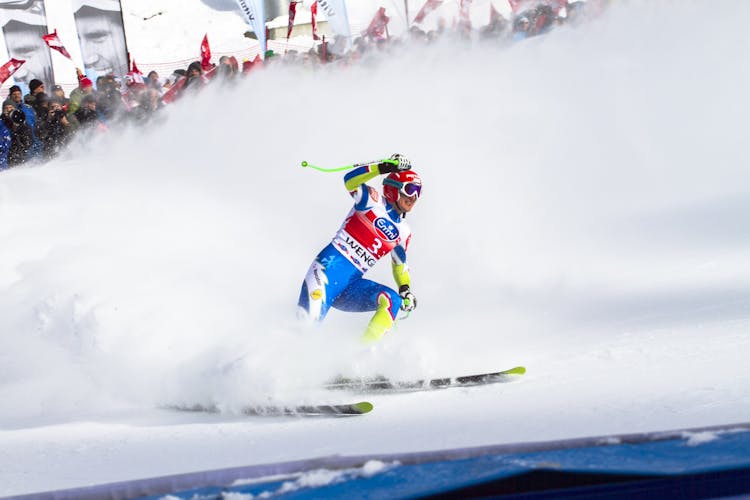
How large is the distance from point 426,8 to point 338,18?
4.11 ft

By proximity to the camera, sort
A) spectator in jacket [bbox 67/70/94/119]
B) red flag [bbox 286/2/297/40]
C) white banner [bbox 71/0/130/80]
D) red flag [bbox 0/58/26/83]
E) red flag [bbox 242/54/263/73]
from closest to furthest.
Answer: spectator in jacket [bbox 67/70/94/119] → red flag [bbox 0/58/26/83] → red flag [bbox 242/54/263/73] → red flag [bbox 286/2/297/40] → white banner [bbox 71/0/130/80]

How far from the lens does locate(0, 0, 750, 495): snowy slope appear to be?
4.29m

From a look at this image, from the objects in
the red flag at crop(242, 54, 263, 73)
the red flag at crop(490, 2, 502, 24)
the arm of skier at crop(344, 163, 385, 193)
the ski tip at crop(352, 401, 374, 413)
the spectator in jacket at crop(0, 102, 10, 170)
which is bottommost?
the ski tip at crop(352, 401, 374, 413)

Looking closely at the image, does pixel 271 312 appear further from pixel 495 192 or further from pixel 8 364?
pixel 495 192

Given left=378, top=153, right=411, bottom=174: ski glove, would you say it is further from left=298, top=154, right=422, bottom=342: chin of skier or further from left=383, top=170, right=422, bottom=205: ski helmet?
left=383, top=170, right=422, bottom=205: ski helmet

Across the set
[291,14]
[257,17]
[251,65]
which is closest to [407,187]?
[251,65]

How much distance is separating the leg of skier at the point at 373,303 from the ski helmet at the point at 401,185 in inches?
21.5

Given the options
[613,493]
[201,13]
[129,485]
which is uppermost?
[201,13]

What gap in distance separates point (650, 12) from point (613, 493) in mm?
12283

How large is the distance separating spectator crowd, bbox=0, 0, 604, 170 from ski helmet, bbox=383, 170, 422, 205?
601cm

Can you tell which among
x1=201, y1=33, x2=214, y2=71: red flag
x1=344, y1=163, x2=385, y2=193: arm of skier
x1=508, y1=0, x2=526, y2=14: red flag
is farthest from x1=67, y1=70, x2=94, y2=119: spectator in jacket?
x1=344, y1=163, x2=385, y2=193: arm of skier

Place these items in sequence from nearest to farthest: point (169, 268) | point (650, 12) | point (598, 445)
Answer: point (598, 445) → point (169, 268) → point (650, 12)

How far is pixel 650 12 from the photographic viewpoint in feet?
45.0

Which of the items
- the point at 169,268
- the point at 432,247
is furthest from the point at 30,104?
the point at 432,247
